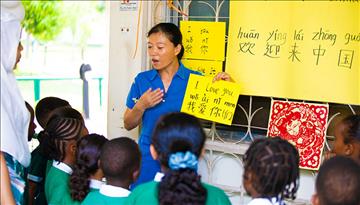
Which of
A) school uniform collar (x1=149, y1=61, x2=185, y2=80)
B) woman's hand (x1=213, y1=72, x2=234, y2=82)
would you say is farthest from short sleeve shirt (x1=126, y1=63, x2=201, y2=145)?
woman's hand (x1=213, y1=72, x2=234, y2=82)

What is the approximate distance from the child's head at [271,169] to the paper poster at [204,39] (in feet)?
3.71

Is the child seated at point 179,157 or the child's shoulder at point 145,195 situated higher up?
the child seated at point 179,157

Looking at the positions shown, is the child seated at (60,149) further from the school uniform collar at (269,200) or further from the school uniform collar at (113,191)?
the school uniform collar at (269,200)

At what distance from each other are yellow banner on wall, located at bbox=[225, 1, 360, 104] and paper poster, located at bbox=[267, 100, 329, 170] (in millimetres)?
62

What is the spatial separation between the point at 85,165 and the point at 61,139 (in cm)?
25

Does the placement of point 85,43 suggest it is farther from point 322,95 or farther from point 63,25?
point 322,95

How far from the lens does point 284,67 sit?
233 centimetres

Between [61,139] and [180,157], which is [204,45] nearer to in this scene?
[61,139]

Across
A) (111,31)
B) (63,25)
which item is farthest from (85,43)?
(111,31)

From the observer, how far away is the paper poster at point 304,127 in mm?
2287

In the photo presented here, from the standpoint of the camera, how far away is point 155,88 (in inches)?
92.3

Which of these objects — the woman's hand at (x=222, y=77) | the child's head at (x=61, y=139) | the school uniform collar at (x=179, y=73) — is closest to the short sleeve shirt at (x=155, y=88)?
the school uniform collar at (x=179, y=73)

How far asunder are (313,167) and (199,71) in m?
0.79

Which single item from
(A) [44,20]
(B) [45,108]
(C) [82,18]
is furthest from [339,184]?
(C) [82,18]
